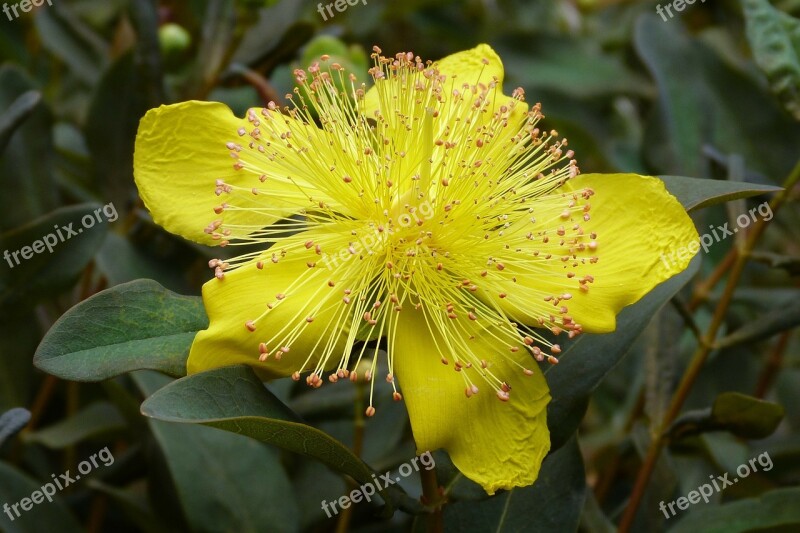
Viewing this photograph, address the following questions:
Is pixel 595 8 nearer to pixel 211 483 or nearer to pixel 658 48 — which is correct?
pixel 658 48

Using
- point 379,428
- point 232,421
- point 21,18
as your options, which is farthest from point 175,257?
point 21,18

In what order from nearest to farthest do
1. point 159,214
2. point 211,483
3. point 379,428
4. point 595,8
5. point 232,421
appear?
point 232,421 → point 159,214 → point 211,483 → point 379,428 → point 595,8

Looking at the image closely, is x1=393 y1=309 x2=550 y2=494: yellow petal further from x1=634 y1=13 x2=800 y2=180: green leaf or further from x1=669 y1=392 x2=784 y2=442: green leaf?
x1=634 y1=13 x2=800 y2=180: green leaf

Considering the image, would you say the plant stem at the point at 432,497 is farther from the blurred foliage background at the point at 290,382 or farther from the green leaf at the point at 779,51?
the green leaf at the point at 779,51

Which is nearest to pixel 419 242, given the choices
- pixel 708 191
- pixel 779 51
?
pixel 708 191

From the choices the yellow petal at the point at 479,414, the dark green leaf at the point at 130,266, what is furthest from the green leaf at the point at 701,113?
the dark green leaf at the point at 130,266

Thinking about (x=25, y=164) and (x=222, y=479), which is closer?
(x=222, y=479)

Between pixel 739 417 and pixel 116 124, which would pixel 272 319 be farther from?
pixel 116 124
